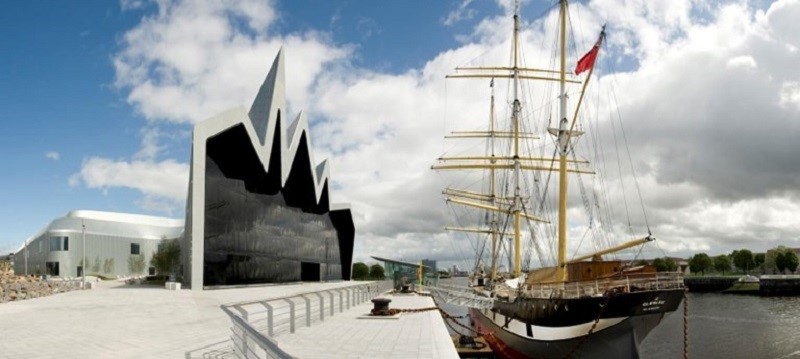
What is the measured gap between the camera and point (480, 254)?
6062 cm

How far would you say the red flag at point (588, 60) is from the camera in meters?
28.0

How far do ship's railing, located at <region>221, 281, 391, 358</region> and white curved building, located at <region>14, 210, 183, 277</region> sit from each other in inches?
1913

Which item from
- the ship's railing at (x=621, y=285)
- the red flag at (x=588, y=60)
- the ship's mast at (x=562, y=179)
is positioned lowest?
the ship's railing at (x=621, y=285)

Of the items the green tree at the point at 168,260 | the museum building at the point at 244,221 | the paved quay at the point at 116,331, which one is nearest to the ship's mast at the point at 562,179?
the paved quay at the point at 116,331

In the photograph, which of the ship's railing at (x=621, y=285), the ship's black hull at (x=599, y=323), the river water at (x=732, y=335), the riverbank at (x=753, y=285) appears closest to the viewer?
the ship's black hull at (x=599, y=323)

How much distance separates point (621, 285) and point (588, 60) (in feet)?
38.4

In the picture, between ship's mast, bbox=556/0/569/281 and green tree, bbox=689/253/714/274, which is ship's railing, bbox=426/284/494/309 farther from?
green tree, bbox=689/253/714/274

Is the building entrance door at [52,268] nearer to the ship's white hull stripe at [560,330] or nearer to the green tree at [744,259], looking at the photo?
the ship's white hull stripe at [560,330]

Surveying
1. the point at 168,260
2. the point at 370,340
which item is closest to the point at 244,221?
the point at 168,260

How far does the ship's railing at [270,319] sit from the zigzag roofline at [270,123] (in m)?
14.8

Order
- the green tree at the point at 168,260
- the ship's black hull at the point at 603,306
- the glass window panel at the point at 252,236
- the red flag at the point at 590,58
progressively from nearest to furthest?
the ship's black hull at the point at 603,306, the red flag at the point at 590,58, the glass window panel at the point at 252,236, the green tree at the point at 168,260

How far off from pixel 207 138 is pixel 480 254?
33.1m

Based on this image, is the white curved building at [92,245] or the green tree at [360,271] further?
the green tree at [360,271]

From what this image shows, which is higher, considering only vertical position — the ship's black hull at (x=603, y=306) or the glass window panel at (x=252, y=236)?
the glass window panel at (x=252, y=236)
